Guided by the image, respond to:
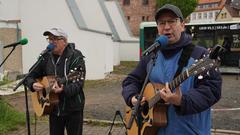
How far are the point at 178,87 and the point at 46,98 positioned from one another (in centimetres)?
249

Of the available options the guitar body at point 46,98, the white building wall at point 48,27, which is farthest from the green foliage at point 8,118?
the white building wall at point 48,27

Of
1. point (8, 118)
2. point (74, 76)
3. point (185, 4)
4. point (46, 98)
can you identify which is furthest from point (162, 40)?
point (185, 4)

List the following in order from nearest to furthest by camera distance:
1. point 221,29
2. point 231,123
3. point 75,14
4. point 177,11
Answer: point 177,11 → point 231,123 → point 75,14 → point 221,29

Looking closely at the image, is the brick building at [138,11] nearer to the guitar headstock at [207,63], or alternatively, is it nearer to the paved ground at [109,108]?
the paved ground at [109,108]

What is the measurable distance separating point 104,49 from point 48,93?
1437 centimetres

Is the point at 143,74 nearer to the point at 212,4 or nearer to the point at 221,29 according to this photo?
the point at 221,29

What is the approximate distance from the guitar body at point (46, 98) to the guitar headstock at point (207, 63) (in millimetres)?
2390

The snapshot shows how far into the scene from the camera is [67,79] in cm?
448

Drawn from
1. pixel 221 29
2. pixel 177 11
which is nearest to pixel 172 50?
pixel 177 11

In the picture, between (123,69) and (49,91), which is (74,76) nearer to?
(49,91)

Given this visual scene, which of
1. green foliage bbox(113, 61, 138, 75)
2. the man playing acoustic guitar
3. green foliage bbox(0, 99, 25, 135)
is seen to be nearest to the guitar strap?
the man playing acoustic guitar

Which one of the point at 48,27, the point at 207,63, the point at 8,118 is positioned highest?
the point at 48,27

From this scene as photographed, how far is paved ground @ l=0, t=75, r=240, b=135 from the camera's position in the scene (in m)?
7.52

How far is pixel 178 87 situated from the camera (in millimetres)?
2719
